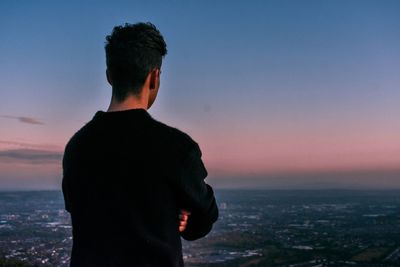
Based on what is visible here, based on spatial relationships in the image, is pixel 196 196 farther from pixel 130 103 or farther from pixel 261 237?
pixel 261 237

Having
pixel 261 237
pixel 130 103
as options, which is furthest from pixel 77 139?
pixel 261 237

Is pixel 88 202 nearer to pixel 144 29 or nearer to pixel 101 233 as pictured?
pixel 101 233

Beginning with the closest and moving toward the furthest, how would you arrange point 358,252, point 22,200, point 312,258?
1. point 312,258
2. point 358,252
3. point 22,200

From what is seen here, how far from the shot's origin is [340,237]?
185 feet

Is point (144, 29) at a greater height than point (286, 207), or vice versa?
point (144, 29)

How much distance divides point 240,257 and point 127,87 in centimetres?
4390

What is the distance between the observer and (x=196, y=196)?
132 cm

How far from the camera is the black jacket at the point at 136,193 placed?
129cm

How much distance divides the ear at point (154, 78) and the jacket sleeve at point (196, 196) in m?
0.23

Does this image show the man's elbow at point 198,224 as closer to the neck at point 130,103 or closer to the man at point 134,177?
the man at point 134,177

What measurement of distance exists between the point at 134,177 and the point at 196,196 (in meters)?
0.17

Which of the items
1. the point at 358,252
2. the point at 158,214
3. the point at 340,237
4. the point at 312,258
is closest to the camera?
the point at 158,214

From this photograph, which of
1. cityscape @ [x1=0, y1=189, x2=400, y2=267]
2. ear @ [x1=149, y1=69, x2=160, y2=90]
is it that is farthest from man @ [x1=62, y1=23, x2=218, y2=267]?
cityscape @ [x1=0, y1=189, x2=400, y2=267]

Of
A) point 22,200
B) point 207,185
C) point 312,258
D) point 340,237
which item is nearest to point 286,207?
point 340,237
